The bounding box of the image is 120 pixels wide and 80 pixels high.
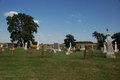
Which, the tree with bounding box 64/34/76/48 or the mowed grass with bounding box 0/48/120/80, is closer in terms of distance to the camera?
the mowed grass with bounding box 0/48/120/80

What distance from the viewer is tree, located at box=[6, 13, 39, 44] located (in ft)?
132

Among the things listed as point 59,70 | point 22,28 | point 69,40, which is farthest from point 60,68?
point 69,40

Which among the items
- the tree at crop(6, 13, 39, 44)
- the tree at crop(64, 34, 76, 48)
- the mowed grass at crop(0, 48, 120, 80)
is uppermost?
the tree at crop(6, 13, 39, 44)

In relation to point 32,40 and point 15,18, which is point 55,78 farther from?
point 15,18

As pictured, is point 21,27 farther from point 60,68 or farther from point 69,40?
point 60,68

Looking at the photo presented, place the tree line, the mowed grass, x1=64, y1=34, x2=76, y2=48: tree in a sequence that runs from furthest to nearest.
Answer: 1. x1=64, y1=34, x2=76, y2=48: tree
2. the tree line
3. the mowed grass

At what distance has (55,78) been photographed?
4.61 m

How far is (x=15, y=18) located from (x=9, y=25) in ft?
13.8

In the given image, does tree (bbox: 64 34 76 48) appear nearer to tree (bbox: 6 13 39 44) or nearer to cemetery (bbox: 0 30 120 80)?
tree (bbox: 6 13 39 44)

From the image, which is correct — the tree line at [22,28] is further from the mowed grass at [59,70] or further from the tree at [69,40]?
the mowed grass at [59,70]

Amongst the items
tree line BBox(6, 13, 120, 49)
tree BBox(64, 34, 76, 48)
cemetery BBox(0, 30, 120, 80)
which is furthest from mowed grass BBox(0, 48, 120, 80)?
tree BBox(64, 34, 76, 48)

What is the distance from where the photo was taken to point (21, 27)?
4312cm

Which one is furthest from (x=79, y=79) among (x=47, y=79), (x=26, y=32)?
(x=26, y=32)

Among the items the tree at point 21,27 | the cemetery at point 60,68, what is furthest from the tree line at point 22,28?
the cemetery at point 60,68
